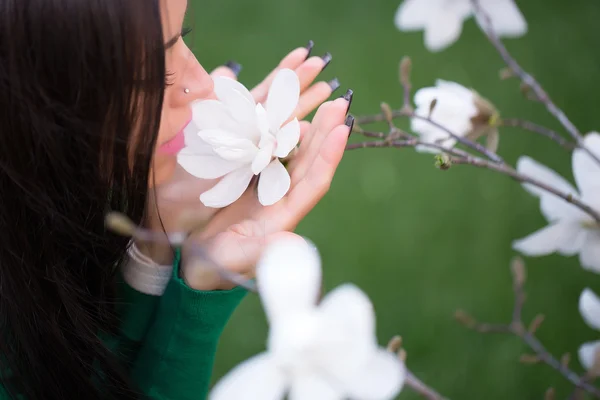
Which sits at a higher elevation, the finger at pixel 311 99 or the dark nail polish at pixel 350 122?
the dark nail polish at pixel 350 122

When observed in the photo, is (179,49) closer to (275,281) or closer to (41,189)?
(41,189)

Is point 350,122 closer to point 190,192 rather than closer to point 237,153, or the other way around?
point 237,153

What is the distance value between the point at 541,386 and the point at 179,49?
1127mm

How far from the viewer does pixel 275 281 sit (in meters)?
0.36

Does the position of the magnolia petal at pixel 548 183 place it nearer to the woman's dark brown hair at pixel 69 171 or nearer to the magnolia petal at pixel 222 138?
the magnolia petal at pixel 222 138

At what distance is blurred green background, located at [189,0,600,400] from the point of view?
1547 mm

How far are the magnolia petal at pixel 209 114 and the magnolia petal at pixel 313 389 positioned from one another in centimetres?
31

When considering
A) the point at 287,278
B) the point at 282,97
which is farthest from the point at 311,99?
the point at 287,278

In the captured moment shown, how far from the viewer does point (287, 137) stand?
624mm

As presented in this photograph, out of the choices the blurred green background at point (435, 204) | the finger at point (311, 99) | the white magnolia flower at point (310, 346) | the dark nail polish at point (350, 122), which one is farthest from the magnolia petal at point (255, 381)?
the blurred green background at point (435, 204)

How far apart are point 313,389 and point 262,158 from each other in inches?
11.9

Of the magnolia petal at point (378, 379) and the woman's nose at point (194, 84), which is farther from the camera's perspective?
the woman's nose at point (194, 84)

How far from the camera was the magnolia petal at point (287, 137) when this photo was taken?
24.4 inches

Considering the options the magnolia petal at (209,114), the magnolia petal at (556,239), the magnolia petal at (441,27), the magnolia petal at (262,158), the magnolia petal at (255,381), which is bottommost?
the magnolia petal at (556,239)
